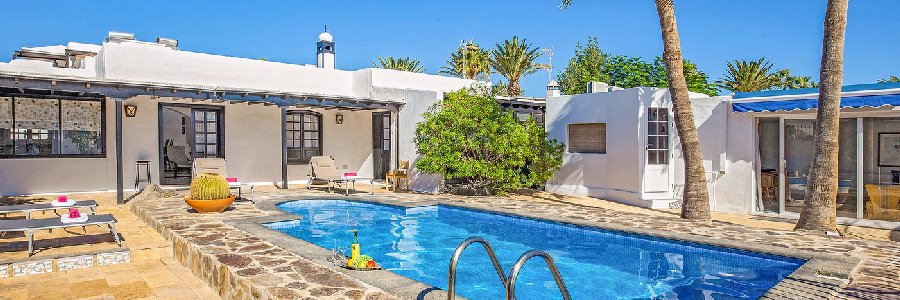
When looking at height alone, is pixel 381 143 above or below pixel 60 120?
below

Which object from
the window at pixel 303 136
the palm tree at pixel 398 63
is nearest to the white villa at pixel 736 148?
the window at pixel 303 136

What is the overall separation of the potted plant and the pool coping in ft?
2.84

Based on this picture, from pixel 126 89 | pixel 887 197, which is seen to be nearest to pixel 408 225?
pixel 126 89

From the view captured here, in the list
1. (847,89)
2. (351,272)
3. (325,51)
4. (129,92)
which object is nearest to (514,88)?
(325,51)

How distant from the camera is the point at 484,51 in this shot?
36125mm

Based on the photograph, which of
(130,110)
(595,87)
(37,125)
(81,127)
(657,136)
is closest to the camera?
(37,125)

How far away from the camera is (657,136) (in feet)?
44.7

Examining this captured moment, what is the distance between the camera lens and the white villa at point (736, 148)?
10.2 meters

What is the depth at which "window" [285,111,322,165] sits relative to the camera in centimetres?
1736

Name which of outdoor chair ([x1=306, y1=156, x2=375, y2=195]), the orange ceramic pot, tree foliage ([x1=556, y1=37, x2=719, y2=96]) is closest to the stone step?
the orange ceramic pot

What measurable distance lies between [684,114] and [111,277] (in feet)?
31.3

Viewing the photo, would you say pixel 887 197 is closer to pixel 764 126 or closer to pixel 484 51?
pixel 764 126

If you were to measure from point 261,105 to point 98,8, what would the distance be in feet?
29.2

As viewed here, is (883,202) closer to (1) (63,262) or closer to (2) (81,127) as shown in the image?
(1) (63,262)
